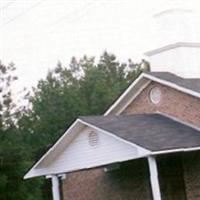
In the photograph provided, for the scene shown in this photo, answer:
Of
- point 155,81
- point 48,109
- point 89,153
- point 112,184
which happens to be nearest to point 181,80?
point 155,81

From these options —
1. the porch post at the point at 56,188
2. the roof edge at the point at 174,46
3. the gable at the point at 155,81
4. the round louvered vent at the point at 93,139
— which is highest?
the roof edge at the point at 174,46

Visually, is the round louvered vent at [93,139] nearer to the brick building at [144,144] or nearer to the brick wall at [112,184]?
the brick building at [144,144]

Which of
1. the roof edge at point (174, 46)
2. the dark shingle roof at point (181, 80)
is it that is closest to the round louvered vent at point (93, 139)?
the dark shingle roof at point (181, 80)

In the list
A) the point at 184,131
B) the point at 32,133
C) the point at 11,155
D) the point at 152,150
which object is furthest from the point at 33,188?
the point at 152,150

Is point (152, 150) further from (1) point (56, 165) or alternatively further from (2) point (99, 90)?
(2) point (99, 90)

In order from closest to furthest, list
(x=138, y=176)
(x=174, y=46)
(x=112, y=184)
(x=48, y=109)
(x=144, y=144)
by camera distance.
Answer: (x=144, y=144)
(x=138, y=176)
(x=112, y=184)
(x=174, y=46)
(x=48, y=109)

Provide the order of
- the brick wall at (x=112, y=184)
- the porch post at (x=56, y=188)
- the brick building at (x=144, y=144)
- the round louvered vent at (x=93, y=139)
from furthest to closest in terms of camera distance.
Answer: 1. the brick wall at (x=112, y=184)
2. the porch post at (x=56, y=188)
3. the round louvered vent at (x=93, y=139)
4. the brick building at (x=144, y=144)

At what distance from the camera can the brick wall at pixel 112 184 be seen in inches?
925

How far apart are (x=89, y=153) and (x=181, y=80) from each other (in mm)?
5278

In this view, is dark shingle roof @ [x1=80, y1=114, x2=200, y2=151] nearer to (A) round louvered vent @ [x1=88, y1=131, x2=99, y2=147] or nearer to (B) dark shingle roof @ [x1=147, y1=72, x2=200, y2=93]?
(A) round louvered vent @ [x1=88, y1=131, x2=99, y2=147]

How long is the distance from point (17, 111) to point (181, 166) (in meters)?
22.1

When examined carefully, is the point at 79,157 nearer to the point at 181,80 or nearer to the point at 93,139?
the point at 93,139

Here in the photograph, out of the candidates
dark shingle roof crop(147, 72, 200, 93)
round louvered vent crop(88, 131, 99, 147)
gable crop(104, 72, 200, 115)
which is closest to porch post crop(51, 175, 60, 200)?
round louvered vent crop(88, 131, 99, 147)

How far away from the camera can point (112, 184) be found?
24.5m
